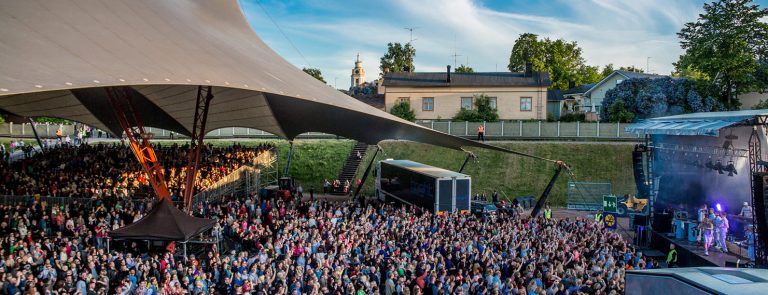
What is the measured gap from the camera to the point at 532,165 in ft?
97.2

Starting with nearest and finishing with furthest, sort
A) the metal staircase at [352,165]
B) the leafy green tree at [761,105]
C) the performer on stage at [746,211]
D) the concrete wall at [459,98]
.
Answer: the performer on stage at [746,211]
the metal staircase at [352,165]
the leafy green tree at [761,105]
the concrete wall at [459,98]

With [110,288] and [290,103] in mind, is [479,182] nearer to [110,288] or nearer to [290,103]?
[290,103]

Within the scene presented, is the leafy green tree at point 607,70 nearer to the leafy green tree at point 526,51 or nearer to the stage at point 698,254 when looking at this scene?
the leafy green tree at point 526,51

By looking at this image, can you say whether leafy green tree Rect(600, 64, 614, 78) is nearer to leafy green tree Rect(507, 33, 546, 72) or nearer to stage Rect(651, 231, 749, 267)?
leafy green tree Rect(507, 33, 546, 72)

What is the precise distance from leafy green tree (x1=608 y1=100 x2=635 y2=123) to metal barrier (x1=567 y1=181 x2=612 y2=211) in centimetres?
1020

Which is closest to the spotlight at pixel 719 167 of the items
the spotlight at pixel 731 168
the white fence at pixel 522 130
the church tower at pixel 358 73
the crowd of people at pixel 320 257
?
the spotlight at pixel 731 168

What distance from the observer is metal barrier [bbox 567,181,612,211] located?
2436 centimetres

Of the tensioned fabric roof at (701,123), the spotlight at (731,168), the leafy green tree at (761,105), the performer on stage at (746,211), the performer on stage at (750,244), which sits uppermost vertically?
the leafy green tree at (761,105)

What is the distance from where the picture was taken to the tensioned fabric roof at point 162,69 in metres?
8.69

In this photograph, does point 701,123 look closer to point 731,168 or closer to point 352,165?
point 731,168

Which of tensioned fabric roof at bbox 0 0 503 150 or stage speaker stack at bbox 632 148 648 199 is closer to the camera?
tensioned fabric roof at bbox 0 0 503 150

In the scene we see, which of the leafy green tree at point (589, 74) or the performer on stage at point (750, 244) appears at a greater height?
the leafy green tree at point (589, 74)

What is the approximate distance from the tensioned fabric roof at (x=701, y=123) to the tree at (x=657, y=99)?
16.0 metres

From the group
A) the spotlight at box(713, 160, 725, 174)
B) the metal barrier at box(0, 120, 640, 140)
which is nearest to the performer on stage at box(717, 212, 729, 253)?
the spotlight at box(713, 160, 725, 174)
